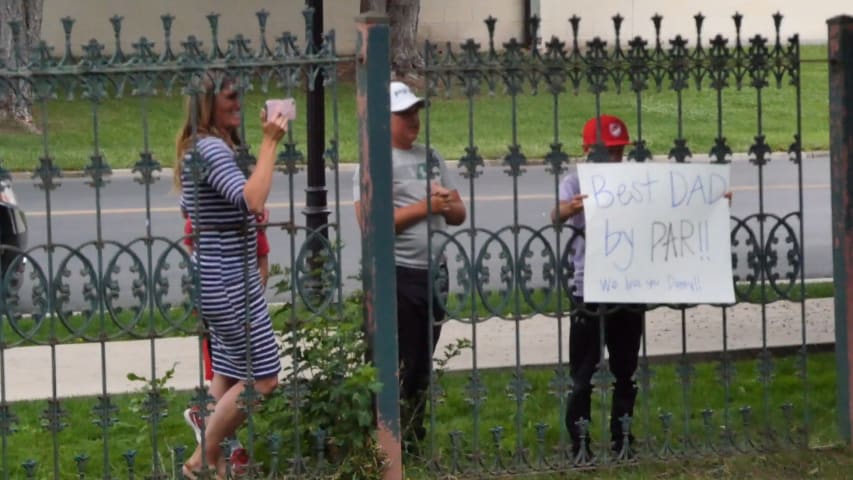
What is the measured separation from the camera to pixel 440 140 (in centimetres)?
2172

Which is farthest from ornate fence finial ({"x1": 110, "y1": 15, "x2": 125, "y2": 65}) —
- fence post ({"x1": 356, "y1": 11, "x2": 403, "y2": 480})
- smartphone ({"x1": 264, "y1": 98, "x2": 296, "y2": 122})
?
fence post ({"x1": 356, "y1": 11, "x2": 403, "y2": 480})

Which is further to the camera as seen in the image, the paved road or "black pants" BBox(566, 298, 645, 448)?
the paved road

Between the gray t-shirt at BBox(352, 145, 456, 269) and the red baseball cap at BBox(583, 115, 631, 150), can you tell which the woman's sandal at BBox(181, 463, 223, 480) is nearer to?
the gray t-shirt at BBox(352, 145, 456, 269)

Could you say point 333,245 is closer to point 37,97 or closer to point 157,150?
point 37,97

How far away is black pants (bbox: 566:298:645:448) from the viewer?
6516 mm

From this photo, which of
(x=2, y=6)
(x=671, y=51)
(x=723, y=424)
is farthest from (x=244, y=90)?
(x=2, y=6)

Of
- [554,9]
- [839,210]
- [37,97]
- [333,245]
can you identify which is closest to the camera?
[37,97]

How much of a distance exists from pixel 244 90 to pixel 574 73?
4.33 feet

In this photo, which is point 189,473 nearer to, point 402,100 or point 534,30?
point 402,100

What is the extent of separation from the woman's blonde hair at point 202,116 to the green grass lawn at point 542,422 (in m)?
0.98

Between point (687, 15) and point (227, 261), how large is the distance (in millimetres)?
26960

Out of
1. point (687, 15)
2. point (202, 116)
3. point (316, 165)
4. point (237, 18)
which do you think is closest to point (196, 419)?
point (202, 116)

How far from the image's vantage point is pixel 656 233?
A: 6340 mm

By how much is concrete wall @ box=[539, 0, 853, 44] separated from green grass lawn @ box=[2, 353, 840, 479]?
22.6m
